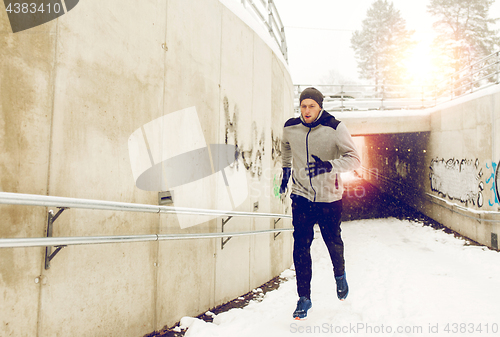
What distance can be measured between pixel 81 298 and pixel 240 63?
335 cm

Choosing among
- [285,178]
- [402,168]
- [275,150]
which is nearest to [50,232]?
[285,178]

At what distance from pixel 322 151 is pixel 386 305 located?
1.74 meters

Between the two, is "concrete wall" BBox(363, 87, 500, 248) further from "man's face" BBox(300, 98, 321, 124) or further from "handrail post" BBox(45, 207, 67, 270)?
"handrail post" BBox(45, 207, 67, 270)

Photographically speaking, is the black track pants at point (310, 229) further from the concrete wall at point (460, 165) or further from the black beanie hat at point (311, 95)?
the concrete wall at point (460, 165)

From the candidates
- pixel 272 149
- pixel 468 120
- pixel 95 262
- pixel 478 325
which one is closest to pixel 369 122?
pixel 468 120

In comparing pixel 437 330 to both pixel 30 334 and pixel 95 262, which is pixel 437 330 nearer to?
pixel 95 262

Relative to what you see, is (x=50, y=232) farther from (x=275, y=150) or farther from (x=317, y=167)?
(x=275, y=150)

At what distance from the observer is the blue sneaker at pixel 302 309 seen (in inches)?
98.1

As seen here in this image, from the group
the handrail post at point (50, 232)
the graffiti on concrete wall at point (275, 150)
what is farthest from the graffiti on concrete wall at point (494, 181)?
the handrail post at point (50, 232)

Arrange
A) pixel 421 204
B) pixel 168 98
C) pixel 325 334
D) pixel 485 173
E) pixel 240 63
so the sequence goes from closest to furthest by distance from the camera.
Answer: pixel 325 334 < pixel 168 98 < pixel 240 63 < pixel 485 173 < pixel 421 204

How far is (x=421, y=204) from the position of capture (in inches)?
465

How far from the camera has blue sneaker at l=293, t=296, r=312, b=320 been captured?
249 centimetres

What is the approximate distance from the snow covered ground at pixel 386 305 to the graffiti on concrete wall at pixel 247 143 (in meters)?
1.88

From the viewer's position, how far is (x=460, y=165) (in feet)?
27.4
